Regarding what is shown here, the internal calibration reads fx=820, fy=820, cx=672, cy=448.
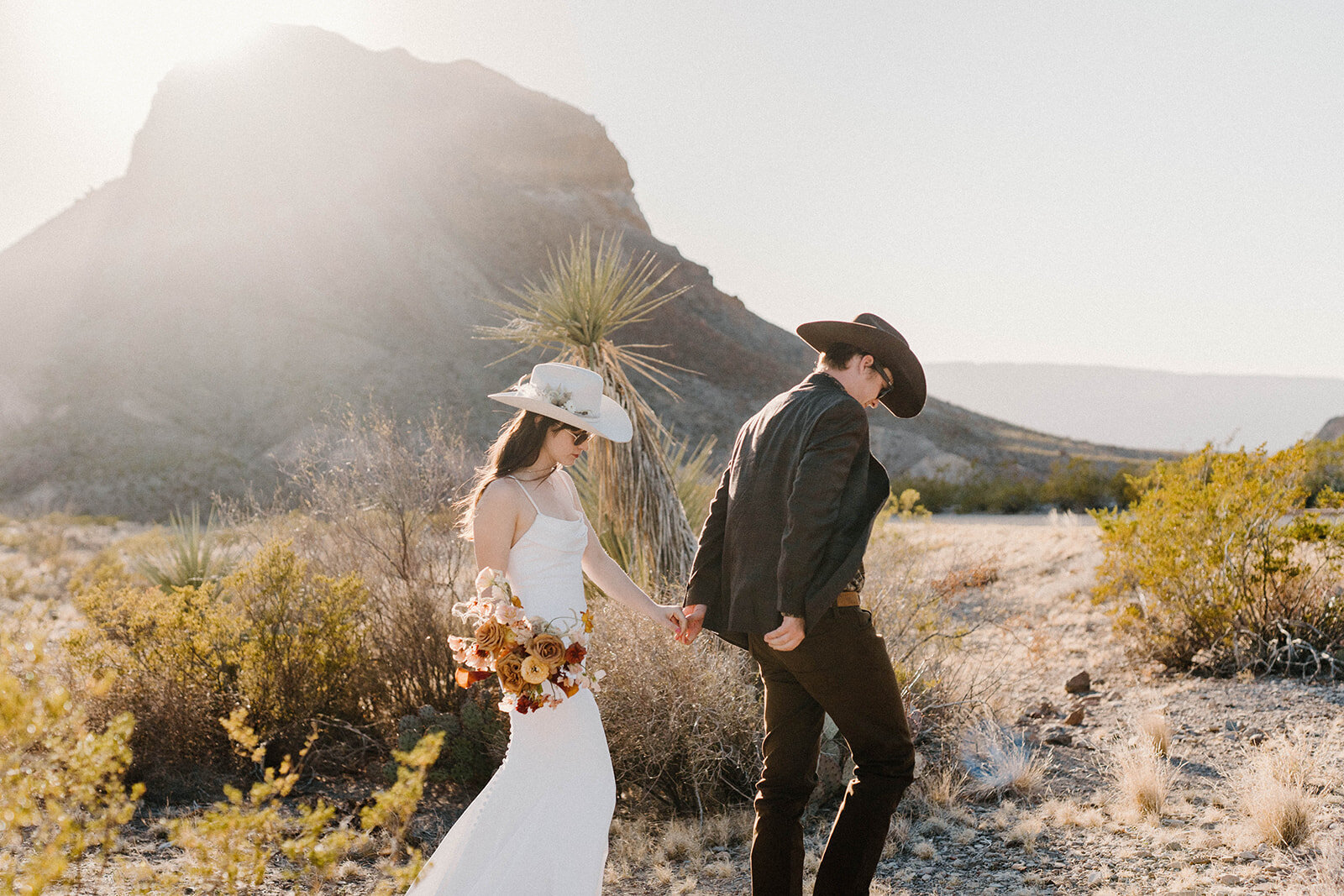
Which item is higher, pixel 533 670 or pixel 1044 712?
pixel 533 670

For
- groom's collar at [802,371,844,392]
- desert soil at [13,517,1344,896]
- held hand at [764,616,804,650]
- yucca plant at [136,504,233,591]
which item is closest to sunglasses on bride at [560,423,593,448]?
groom's collar at [802,371,844,392]

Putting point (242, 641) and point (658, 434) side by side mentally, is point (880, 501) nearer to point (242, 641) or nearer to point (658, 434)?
point (658, 434)

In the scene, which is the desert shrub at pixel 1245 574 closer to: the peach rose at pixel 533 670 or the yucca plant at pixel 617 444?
the yucca plant at pixel 617 444

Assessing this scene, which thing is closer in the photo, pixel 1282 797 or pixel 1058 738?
pixel 1282 797

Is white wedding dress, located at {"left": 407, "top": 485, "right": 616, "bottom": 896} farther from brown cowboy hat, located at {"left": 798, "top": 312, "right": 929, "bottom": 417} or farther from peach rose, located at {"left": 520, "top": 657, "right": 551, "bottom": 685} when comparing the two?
brown cowboy hat, located at {"left": 798, "top": 312, "right": 929, "bottom": 417}

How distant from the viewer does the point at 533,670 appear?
7.28 ft

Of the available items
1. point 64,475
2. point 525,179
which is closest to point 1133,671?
point 64,475

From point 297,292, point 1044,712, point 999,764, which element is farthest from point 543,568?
point 297,292

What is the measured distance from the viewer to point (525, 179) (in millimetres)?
56094

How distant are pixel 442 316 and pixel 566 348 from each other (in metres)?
34.9

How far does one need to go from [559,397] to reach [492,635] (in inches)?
29.1

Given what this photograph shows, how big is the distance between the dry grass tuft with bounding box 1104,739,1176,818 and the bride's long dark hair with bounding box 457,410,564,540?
275 centimetres

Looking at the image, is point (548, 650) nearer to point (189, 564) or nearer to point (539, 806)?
point (539, 806)

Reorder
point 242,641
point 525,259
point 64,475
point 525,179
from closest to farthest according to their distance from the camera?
point 242,641 → point 64,475 → point 525,259 → point 525,179
